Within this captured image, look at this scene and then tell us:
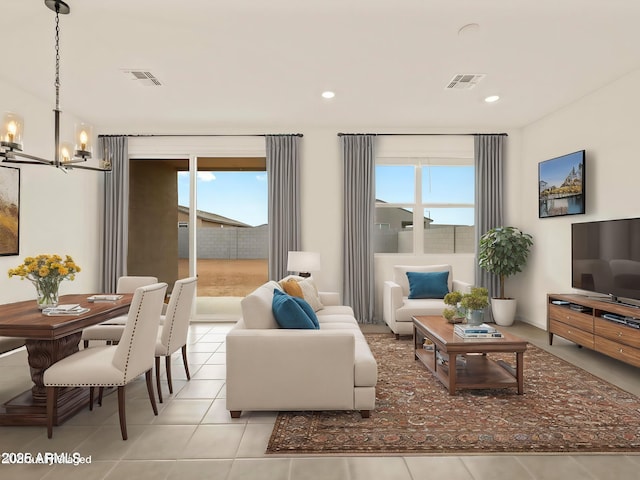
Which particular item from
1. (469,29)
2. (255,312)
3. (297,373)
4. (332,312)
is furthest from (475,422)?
(469,29)

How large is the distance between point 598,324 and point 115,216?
20.3ft

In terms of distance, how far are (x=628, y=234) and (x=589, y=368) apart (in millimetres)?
1309

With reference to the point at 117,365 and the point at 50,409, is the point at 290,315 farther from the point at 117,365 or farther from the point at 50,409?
the point at 50,409

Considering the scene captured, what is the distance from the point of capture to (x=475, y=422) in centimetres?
271

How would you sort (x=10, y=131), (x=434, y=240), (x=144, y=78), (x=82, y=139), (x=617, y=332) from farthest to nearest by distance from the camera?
(x=434, y=240)
(x=144, y=78)
(x=617, y=332)
(x=82, y=139)
(x=10, y=131)

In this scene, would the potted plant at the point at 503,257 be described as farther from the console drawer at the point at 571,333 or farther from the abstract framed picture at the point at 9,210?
the abstract framed picture at the point at 9,210

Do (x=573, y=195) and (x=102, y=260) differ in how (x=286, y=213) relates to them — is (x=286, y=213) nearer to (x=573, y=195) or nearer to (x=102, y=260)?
(x=102, y=260)

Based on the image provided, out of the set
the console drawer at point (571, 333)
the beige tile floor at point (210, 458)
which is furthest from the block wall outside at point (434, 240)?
the beige tile floor at point (210, 458)

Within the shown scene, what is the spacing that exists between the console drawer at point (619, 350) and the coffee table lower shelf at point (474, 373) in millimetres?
1035

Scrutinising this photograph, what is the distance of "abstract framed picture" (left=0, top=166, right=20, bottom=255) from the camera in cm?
431

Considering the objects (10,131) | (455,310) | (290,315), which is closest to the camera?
(10,131)

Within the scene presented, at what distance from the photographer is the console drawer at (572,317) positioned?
4098 millimetres

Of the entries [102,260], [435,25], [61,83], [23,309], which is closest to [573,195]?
[435,25]

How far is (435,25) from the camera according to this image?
3.26 meters
